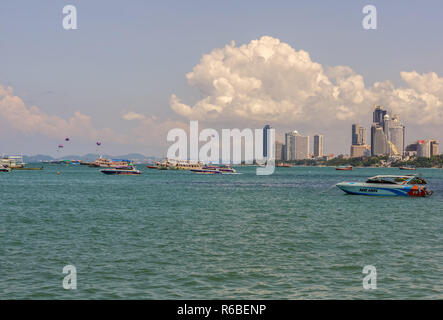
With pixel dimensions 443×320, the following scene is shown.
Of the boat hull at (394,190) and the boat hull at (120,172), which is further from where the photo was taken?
the boat hull at (120,172)

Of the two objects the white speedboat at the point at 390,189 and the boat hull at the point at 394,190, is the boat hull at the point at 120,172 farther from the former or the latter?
the boat hull at the point at 394,190

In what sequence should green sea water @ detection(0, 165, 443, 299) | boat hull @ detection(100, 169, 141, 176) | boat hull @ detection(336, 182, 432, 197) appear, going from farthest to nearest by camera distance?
boat hull @ detection(100, 169, 141, 176), boat hull @ detection(336, 182, 432, 197), green sea water @ detection(0, 165, 443, 299)

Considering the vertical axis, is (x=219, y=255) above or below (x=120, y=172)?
above

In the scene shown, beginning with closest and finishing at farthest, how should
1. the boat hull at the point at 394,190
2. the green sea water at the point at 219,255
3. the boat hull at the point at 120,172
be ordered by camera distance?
1. the green sea water at the point at 219,255
2. the boat hull at the point at 394,190
3. the boat hull at the point at 120,172

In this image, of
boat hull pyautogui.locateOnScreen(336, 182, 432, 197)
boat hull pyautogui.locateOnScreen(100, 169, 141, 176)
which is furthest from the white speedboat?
boat hull pyautogui.locateOnScreen(100, 169, 141, 176)

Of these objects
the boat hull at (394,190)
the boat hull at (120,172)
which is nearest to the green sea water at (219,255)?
the boat hull at (394,190)

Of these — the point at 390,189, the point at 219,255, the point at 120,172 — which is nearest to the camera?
the point at 219,255

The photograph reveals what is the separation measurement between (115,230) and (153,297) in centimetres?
2041

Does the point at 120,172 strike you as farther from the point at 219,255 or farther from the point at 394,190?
the point at 219,255

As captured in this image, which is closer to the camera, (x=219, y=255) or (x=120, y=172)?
(x=219, y=255)

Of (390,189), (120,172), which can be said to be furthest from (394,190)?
(120,172)

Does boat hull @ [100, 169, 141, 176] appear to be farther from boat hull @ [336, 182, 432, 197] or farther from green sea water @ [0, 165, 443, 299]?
green sea water @ [0, 165, 443, 299]

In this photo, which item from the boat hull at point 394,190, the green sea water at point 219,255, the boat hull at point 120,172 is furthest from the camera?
the boat hull at point 120,172
